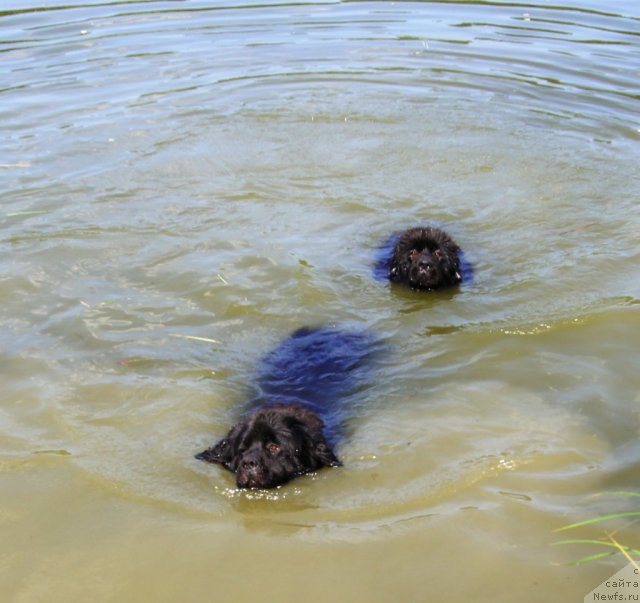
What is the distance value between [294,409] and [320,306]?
206cm

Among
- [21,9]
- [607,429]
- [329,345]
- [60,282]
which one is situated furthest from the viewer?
[21,9]

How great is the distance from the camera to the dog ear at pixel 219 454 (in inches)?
227

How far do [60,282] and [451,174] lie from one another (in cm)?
501

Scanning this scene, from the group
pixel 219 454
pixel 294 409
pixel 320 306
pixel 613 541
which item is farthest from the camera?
pixel 320 306

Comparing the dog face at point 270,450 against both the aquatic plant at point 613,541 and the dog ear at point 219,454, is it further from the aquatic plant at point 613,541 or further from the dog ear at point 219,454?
A: the aquatic plant at point 613,541

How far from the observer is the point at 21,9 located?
19078 millimetres

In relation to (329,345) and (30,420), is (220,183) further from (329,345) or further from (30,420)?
(30,420)

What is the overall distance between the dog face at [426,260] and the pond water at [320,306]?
0.71 ft

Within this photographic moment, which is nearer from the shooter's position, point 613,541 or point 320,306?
point 613,541

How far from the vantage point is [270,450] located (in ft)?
18.5

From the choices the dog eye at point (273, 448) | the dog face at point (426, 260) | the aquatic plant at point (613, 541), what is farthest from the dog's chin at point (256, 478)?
the dog face at point (426, 260)

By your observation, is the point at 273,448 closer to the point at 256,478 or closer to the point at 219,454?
the point at 256,478

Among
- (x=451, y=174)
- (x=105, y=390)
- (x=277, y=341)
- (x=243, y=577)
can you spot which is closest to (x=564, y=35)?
(x=451, y=174)

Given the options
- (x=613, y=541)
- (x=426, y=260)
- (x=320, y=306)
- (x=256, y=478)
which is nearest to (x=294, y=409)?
(x=256, y=478)
